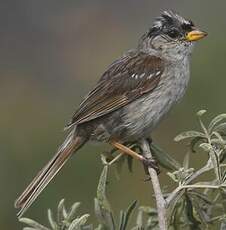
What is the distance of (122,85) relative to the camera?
14.3ft

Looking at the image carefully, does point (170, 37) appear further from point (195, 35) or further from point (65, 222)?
point (65, 222)

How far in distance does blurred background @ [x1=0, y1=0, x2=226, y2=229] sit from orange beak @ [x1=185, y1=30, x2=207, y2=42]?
1.27m

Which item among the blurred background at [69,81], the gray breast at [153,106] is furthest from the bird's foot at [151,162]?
the blurred background at [69,81]

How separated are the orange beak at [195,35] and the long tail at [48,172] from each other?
720mm

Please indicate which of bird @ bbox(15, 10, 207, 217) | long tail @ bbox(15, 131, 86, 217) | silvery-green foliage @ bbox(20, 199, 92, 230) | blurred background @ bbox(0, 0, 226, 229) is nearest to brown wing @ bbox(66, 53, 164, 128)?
bird @ bbox(15, 10, 207, 217)

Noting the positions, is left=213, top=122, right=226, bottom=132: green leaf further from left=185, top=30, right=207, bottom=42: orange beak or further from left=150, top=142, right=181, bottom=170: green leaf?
left=185, top=30, right=207, bottom=42: orange beak

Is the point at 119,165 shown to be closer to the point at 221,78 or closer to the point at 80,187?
the point at 80,187

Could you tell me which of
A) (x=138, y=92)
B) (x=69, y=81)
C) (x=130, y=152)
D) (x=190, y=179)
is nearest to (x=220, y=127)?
(x=190, y=179)

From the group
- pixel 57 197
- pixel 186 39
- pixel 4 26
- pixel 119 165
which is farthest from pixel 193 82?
pixel 4 26

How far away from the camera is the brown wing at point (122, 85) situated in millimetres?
4234

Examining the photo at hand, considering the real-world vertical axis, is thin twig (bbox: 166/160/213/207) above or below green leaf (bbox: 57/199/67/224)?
below

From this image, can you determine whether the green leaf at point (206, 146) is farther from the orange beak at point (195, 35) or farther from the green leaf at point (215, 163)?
the orange beak at point (195, 35)

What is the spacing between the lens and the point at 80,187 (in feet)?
21.2

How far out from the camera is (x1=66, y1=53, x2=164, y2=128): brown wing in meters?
4.23
